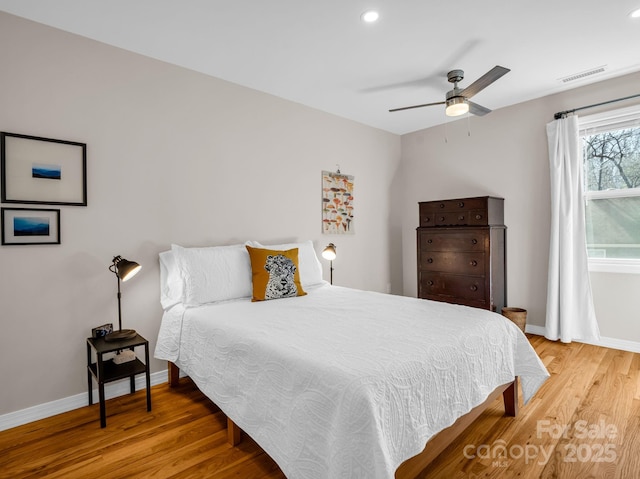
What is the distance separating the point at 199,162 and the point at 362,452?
2.49m

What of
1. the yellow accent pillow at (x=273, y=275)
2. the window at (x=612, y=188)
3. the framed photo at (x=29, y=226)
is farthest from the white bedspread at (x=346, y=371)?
the window at (x=612, y=188)

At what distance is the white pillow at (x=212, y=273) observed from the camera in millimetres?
2447

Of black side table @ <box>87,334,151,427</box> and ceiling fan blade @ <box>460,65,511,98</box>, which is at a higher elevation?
ceiling fan blade @ <box>460,65,511,98</box>

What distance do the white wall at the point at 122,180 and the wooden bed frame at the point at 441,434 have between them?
116 cm

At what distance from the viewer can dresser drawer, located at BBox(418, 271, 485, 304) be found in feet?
11.8

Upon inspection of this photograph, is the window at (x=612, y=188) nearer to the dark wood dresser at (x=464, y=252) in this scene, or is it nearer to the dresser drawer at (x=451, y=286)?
the dark wood dresser at (x=464, y=252)

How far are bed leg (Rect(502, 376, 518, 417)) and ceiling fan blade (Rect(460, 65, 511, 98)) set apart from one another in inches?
76.8

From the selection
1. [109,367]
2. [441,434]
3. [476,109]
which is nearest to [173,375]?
[109,367]

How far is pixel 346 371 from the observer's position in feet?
4.24

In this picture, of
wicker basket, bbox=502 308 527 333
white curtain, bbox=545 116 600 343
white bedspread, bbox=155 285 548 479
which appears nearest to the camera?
white bedspread, bbox=155 285 548 479

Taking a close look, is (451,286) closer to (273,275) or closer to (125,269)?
(273,275)

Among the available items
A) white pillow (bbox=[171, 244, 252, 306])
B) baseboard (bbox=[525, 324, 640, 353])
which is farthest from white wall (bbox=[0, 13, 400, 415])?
baseboard (bbox=[525, 324, 640, 353])

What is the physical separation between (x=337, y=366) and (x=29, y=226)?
212cm

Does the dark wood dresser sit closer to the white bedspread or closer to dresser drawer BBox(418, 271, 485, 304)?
dresser drawer BBox(418, 271, 485, 304)
